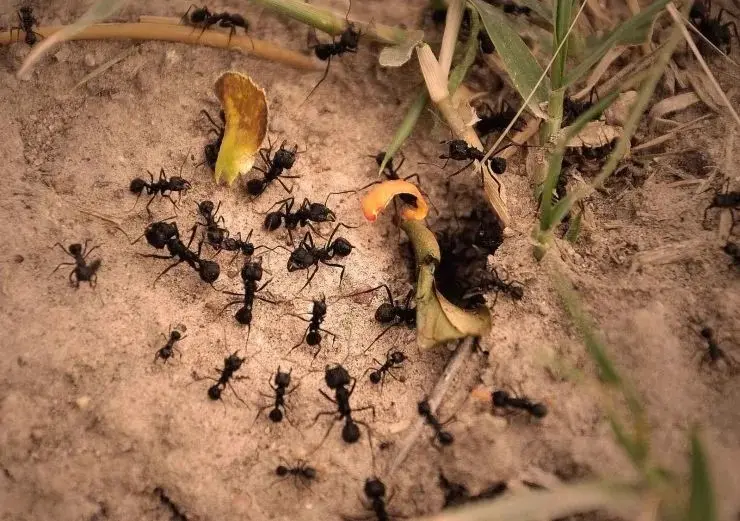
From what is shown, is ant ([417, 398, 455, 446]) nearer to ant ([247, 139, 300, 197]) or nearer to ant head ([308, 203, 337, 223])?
ant head ([308, 203, 337, 223])

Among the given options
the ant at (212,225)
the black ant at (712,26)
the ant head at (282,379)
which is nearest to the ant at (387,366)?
the ant head at (282,379)

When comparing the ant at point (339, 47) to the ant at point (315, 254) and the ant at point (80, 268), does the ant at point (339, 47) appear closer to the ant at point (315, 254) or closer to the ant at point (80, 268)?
the ant at point (315, 254)

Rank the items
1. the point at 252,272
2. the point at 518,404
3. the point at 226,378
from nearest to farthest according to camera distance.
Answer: the point at 518,404 → the point at 226,378 → the point at 252,272

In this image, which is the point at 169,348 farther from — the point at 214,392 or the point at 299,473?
the point at 299,473

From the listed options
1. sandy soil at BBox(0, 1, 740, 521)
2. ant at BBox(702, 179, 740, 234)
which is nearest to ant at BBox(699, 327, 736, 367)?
sandy soil at BBox(0, 1, 740, 521)

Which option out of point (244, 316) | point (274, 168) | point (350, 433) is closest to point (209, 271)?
point (244, 316)

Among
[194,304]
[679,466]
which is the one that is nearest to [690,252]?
[679,466]
